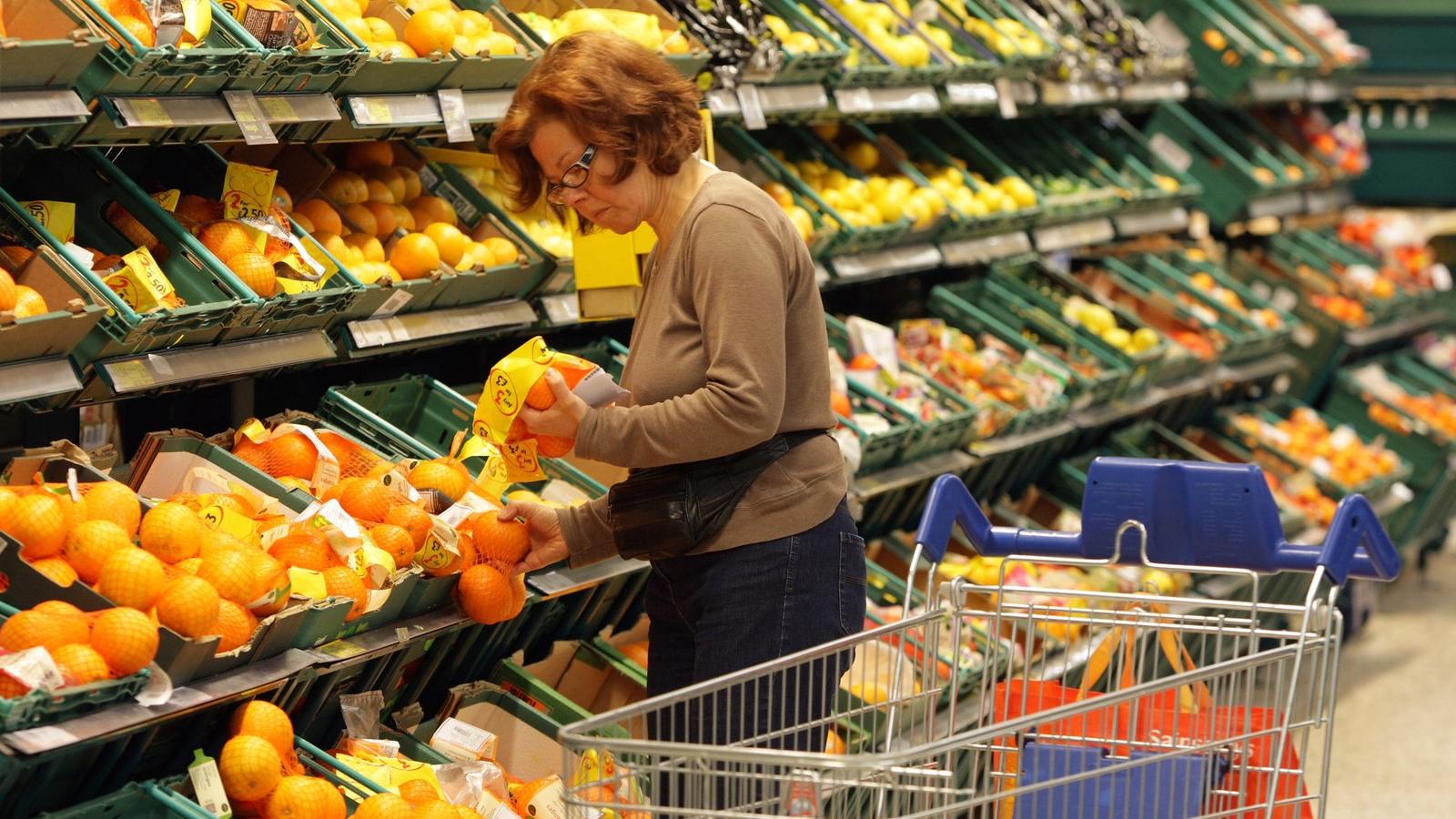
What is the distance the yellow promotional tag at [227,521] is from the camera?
2.65 metres

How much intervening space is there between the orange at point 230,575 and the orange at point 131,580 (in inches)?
3.1

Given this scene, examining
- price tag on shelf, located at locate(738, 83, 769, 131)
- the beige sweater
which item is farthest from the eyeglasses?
price tag on shelf, located at locate(738, 83, 769, 131)

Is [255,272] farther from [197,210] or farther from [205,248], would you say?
[197,210]

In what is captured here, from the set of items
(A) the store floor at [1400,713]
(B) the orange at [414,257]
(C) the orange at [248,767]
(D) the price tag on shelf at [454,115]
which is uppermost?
(D) the price tag on shelf at [454,115]

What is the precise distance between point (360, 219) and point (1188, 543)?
5.40 ft

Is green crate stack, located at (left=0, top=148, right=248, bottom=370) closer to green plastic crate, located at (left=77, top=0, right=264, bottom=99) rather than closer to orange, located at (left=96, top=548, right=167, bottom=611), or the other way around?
green plastic crate, located at (left=77, top=0, right=264, bottom=99)

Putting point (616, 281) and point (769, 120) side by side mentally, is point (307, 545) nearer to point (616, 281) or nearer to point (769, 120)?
point (616, 281)

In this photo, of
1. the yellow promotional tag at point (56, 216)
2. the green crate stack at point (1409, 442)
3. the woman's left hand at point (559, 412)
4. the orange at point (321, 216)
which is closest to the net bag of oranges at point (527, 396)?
the woman's left hand at point (559, 412)

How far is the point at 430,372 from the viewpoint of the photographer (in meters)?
4.06

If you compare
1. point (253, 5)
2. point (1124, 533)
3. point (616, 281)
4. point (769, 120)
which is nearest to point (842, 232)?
point (769, 120)

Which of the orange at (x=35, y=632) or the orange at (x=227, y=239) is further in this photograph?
the orange at (x=227, y=239)

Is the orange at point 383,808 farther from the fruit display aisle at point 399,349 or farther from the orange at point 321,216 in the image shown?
the orange at point 321,216

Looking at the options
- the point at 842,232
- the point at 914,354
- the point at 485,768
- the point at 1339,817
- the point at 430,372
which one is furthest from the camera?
the point at 914,354

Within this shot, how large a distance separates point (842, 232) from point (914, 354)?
80 cm
